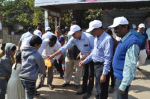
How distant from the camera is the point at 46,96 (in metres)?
4.36

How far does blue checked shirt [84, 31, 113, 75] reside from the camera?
2.94m

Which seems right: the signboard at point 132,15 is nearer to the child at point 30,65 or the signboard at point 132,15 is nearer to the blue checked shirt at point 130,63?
the child at point 30,65

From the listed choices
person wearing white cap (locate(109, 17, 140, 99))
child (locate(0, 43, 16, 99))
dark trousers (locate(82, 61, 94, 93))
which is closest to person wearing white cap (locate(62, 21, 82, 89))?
dark trousers (locate(82, 61, 94, 93))

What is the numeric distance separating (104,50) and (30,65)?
1.48 metres

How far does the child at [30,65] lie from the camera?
2.99 meters

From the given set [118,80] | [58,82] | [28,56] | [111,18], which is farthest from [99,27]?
[111,18]

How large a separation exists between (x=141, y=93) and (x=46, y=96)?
2.70 metres

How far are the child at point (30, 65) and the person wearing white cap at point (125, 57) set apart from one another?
1.50 m

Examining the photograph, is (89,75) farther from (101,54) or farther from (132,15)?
(132,15)

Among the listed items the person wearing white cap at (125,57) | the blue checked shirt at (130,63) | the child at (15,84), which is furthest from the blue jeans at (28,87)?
the blue checked shirt at (130,63)

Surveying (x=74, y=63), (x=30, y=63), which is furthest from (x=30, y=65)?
(x=74, y=63)

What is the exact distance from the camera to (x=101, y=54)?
124 inches

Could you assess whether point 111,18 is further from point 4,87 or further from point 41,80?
point 4,87

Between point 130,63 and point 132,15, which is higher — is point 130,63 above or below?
below
